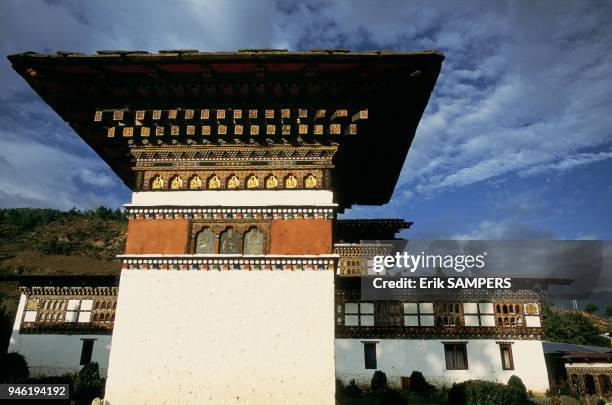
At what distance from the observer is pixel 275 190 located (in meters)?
7.93

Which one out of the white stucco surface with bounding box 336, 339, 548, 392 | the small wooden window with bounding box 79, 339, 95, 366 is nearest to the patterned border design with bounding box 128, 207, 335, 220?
the white stucco surface with bounding box 336, 339, 548, 392

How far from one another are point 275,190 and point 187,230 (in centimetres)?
168

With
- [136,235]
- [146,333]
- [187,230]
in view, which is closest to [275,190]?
[187,230]

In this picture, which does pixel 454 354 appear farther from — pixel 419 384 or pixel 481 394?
pixel 481 394

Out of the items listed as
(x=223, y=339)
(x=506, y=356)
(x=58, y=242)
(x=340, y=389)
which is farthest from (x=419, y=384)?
(x=58, y=242)

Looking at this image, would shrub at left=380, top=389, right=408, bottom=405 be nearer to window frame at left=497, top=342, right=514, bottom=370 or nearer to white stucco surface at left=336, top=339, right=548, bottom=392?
white stucco surface at left=336, top=339, right=548, bottom=392

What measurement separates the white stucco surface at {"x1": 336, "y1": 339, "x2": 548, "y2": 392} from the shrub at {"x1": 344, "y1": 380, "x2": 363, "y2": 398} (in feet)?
4.00

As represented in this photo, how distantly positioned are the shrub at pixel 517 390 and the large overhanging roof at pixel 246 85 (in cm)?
1201

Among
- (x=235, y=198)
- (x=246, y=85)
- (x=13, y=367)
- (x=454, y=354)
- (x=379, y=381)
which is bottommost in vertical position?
(x=379, y=381)

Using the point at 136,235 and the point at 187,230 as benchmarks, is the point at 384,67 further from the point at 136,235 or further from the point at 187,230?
the point at 136,235

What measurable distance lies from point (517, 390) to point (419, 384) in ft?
16.5

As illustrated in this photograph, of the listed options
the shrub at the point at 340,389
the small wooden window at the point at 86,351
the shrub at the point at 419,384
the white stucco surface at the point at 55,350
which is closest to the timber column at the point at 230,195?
the shrub at the point at 340,389

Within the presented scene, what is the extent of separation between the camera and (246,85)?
7.59 meters

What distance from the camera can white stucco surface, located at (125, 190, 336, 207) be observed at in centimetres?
781
